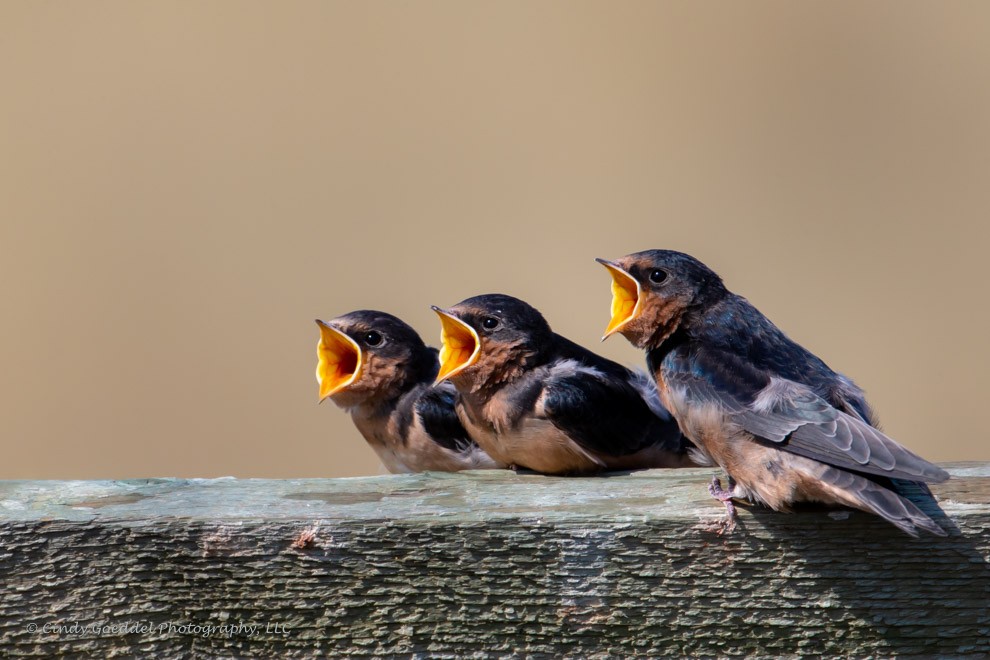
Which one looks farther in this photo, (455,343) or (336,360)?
(336,360)

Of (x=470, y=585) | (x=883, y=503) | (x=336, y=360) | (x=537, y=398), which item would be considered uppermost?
(x=336, y=360)

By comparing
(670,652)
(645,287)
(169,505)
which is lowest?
(670,652)

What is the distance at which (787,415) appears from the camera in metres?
2.35

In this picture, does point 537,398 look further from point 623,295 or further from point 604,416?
point 623,295

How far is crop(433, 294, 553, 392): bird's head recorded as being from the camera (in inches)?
121

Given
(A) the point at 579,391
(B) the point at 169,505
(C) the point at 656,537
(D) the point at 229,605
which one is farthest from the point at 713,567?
(A) the point at 579,391

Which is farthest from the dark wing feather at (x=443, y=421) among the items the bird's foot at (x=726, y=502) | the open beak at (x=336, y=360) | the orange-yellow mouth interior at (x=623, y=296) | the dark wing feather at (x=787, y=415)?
the bird's foot at (x=726, y=502)

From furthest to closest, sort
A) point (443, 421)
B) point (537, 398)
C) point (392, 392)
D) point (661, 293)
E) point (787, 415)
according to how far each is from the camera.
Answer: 1. point (392, 392)
2. point (443, 421)
3. point (537, 398)
4. point (661, 293)
5. point (787, 415)

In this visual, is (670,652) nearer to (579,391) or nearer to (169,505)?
(169,505)

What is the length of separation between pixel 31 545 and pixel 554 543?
0.80 meters

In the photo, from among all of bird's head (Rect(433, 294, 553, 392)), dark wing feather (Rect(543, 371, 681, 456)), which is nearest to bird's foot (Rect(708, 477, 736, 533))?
dark wing feather (Rect(543, 371, 681, 456))

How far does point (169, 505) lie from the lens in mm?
1800

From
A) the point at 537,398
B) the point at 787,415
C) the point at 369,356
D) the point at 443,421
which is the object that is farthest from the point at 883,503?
the point at 369,356

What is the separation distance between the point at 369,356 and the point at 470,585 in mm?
1823
